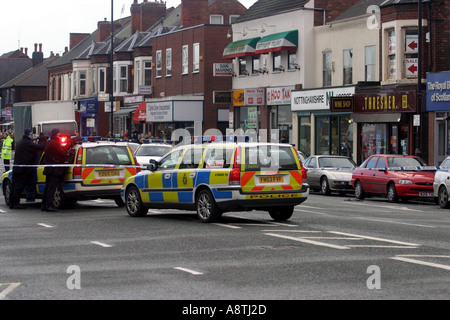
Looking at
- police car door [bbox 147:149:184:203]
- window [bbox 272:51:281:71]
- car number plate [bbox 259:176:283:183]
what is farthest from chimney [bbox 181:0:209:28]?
car number plate [bbox 259:176:283:183]

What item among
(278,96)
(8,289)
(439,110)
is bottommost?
(8,289)

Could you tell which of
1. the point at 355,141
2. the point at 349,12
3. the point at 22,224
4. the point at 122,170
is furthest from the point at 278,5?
the point at 22,224

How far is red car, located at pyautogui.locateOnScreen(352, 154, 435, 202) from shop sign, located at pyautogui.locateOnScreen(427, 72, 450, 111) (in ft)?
20.6

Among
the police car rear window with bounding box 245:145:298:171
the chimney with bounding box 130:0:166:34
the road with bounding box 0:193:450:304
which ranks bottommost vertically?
the road with bounding box 0:193:450:304

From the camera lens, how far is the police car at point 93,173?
2084cm

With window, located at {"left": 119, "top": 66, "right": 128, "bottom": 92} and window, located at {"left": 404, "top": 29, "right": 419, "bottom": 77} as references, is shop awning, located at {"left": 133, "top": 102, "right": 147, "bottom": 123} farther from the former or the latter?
window, located at {"left": 404, "top": 29, "right": 419, "bottom": 77}

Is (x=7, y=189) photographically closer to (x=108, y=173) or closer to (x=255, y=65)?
(x=108, y=173)

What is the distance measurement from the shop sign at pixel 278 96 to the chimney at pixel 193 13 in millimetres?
13532

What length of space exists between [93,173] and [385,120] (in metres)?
18.7

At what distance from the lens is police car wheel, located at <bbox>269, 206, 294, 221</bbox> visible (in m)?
17.8

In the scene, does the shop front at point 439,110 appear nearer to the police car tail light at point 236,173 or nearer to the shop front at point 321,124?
the shop front at point 321,124

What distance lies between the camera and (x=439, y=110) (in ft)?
110

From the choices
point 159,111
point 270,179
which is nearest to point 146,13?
point 159,111

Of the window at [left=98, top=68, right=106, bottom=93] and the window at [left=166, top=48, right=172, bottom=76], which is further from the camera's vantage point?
the window at [left=98, top=68, right=106, bottom=93]
